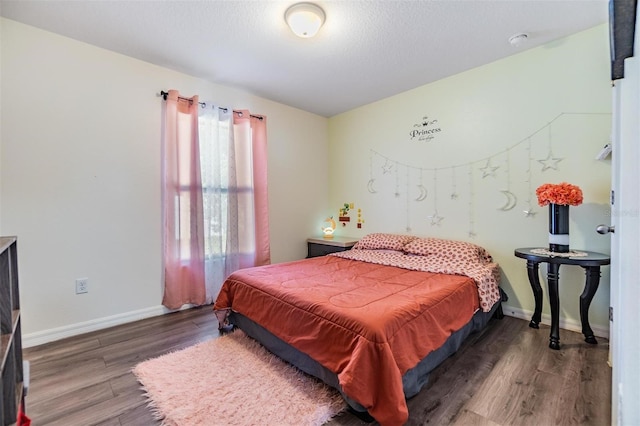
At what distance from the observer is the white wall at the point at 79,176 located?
2.05 m

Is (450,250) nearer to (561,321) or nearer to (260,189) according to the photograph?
(561,321)

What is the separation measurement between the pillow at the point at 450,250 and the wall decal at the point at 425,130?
1.14 m

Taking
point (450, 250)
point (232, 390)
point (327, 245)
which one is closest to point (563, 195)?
point (450, 250)

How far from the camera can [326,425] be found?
51.4 inches

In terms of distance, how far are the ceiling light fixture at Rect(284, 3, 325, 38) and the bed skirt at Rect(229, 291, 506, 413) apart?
2091mm

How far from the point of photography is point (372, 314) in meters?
1.39

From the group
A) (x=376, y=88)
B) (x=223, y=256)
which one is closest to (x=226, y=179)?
(x=223, y=256)

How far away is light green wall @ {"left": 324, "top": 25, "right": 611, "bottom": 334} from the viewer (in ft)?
7.11

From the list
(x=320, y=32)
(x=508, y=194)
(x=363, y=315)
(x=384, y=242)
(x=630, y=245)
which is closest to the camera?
(x=630, y=245)

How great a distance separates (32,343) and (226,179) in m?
1.99

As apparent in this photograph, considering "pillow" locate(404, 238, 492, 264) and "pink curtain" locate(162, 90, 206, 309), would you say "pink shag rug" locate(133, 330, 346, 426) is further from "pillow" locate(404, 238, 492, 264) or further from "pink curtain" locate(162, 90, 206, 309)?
"pillow" locate(404, 238, 492, 264)

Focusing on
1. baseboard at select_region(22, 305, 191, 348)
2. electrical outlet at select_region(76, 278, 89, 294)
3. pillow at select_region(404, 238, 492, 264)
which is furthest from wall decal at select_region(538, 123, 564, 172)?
electrical outlet at select_region(76, 278, 89, 294)

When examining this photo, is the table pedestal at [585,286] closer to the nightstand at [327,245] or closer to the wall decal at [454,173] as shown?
the wall decal at [454,173]

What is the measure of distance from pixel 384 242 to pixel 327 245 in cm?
82
